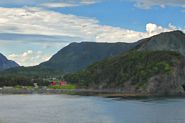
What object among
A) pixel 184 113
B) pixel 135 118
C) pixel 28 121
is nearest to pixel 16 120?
pixel 28 121

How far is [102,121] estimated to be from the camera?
12912 centimetres

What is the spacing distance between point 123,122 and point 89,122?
36.4 feet

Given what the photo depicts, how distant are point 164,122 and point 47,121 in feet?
105

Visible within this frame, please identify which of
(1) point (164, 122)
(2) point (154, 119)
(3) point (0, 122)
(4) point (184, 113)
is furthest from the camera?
(4) point (184, 113)

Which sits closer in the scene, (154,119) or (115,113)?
(154,119)

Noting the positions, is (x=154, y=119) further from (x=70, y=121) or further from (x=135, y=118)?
(x=70, y=121)

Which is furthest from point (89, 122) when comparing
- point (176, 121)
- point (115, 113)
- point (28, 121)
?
point (115, 113)

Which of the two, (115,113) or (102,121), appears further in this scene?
(115,113)

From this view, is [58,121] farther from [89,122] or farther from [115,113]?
[115,113]

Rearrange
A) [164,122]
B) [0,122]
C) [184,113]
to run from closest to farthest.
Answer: [0,122] < [164,122] < [184,113]

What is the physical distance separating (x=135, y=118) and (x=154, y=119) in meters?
6.17

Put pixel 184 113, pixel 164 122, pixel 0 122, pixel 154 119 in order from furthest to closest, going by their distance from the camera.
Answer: pixel 184 113 → pixel 154 119 → pixel 164 122 → pixel 0 122

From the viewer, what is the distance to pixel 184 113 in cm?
15775

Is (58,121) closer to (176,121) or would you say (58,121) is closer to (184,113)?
(176,121)
